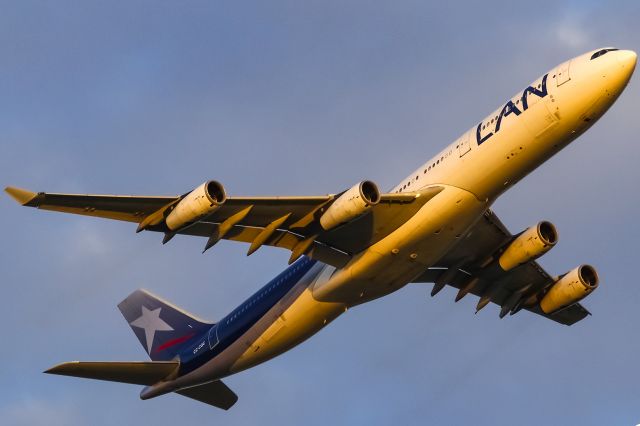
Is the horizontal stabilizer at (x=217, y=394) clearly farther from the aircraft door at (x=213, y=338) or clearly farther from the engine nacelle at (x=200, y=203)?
the engine nacelle at (x=200, y=203)

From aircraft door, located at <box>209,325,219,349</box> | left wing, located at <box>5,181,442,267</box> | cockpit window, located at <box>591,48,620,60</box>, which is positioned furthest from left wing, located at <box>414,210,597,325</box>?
aircraft door, located at <box>209,325,219,349</box>

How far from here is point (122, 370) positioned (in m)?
49.7

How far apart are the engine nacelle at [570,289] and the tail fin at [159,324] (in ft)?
51.5

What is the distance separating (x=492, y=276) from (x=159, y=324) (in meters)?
16.1

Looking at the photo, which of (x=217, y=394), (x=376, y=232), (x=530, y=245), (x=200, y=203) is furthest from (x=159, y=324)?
(x=530, y=245)

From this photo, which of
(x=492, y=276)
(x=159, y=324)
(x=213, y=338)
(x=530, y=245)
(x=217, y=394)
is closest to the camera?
(x=530, y=245)

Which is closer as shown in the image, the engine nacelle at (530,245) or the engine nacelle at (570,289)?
the engine nacelle at (530,245)

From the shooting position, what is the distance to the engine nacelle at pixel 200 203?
132ft

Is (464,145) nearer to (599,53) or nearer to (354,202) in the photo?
(354,202)

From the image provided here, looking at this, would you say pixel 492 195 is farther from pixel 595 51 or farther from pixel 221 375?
pixel 221 375

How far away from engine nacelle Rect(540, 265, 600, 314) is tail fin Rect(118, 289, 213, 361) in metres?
15.7

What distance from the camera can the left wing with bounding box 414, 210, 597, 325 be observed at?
50125 millimetres

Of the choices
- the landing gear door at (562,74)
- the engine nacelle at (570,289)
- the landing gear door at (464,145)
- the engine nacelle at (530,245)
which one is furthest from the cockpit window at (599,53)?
the engine nacelle at (570,289)

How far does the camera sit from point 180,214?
134 ft
